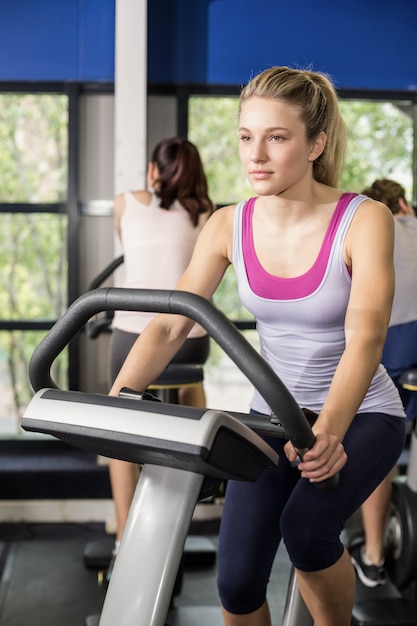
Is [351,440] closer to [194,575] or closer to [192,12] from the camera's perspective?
[194,575]

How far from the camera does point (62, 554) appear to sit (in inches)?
145

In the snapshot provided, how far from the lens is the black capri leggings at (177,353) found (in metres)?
3.16

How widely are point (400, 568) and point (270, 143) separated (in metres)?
2.00

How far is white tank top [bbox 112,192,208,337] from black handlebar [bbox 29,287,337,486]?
184 centimetres

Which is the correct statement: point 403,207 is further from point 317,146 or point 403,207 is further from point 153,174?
point 317,146

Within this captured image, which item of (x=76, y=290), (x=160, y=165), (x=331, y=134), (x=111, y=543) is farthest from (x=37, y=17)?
(x=331, y=134)

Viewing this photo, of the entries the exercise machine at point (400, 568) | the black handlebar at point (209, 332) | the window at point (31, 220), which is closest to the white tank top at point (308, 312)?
the black handlebar at point (209, 332)

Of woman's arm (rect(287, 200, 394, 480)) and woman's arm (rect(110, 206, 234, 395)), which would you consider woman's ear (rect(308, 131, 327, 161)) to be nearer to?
woman's arm (rect(287, 200, 394, 480))

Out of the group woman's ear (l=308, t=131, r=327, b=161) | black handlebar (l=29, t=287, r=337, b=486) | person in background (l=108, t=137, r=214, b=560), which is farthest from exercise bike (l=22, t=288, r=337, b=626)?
person in background (l=108, t=137, r=214, b=560)

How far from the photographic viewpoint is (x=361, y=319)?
1.59 meters

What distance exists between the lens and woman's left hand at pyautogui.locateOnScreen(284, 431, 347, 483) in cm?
133

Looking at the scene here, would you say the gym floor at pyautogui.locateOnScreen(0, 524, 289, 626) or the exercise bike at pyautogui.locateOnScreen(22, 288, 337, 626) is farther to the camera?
the gym floor at pyautogui.locateOnScreen(0, 524, 289, 626)

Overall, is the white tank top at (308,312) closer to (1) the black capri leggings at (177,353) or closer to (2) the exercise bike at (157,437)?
(2) the exercise bike at (157,437)

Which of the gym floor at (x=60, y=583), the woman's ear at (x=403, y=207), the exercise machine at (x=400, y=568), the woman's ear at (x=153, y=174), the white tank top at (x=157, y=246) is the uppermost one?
Answer: the woman's ear at (x=153, y=174)
